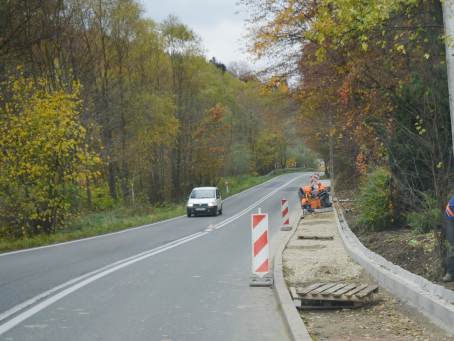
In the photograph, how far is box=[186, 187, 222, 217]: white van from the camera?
33.0 metres

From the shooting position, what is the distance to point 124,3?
39.6 m

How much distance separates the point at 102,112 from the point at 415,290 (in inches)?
1318

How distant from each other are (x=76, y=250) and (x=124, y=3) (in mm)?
27099

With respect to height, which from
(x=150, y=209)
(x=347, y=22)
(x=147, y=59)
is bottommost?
(x=150, y=209)

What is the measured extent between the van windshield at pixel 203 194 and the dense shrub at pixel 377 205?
18211mm

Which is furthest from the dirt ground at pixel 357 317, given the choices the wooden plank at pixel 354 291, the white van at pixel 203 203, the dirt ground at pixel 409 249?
the white van at pixel 203 203

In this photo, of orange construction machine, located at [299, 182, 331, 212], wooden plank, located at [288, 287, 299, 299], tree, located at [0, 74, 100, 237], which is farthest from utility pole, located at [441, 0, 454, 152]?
orange construction machine, located at [299, 182, 331, 212]

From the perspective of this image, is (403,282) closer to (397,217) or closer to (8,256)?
(397,217)

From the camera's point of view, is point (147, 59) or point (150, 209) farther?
point (147, 59)

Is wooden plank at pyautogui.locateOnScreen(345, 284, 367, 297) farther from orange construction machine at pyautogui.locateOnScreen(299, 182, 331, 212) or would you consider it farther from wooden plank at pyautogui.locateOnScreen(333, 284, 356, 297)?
orange construction machine at pyautogui.locateOnScreen(299, 182, 331, 212)

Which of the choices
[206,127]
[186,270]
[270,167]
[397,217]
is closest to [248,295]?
[186,270]

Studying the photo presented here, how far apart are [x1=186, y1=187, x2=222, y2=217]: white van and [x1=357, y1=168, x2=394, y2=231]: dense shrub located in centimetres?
1737

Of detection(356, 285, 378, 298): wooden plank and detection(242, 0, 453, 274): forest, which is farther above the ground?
detection(242, 0, 453, 274): forest

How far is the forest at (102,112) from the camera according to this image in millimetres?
20359
